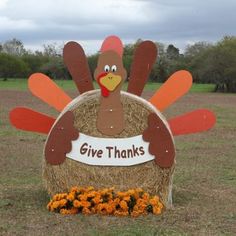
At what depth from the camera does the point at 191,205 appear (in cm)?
565

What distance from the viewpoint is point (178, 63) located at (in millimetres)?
57344

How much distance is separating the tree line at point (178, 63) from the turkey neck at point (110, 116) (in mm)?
25141

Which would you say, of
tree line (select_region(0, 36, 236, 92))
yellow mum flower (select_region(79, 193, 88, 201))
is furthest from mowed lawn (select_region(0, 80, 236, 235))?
tree line (select_region(0, 36, 236, 92))

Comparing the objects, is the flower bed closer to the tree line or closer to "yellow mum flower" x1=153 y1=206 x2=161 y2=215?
"yellow mum flower" x1=153 y1=206 x2=161 y2=215

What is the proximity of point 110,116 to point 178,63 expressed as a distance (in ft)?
172

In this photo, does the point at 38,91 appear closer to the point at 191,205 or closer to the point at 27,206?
the point at 27,206

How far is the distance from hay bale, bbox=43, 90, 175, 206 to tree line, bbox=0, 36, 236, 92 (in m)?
25.1

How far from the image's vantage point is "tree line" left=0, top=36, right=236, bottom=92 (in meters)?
44.3

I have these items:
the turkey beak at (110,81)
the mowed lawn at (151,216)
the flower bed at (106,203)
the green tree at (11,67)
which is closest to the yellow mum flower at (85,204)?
the flower bed at (106,203)

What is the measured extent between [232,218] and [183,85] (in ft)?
5.16

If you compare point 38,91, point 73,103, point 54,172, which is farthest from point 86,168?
point 38,91

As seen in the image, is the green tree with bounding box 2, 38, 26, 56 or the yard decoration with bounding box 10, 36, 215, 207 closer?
the yard decoration with bounding box 10, 36, 215, 207

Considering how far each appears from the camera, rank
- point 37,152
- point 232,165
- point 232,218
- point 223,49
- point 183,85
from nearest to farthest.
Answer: point 232,218
point 183,85
point 232,165
point 37,152
point 223,49

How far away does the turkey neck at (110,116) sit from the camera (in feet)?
18.4
